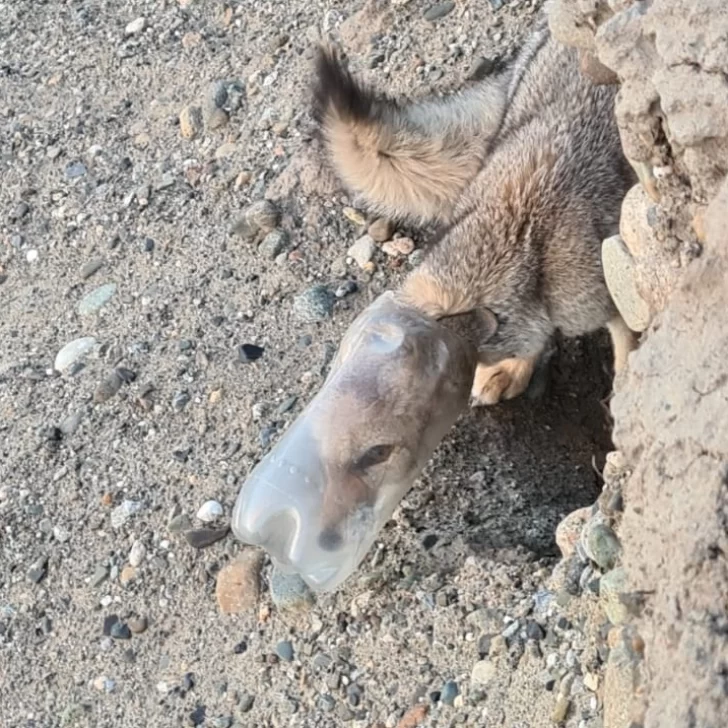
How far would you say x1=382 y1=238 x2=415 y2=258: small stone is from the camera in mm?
3761

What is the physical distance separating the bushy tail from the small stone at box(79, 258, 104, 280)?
0.79m

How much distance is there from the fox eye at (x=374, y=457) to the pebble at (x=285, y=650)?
43 centimetres

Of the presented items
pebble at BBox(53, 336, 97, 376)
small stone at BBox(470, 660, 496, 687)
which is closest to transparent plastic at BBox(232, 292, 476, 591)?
small stone at BBox(470, 660, 496, 687)

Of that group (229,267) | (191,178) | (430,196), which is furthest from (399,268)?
(191,178)

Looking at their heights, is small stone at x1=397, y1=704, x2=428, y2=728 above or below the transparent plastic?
below

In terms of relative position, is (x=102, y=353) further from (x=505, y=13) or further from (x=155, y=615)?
(x=505, y=13)

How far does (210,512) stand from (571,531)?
0.99m

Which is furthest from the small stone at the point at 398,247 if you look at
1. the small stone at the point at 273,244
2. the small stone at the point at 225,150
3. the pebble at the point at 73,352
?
the pebble at the point at 73,352

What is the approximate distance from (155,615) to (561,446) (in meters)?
1.05

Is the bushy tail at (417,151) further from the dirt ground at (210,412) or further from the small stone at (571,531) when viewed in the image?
the small stone at (571,531)

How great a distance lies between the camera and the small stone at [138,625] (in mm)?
3252

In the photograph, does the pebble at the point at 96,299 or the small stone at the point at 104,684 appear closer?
the small stone at the point at 104,684

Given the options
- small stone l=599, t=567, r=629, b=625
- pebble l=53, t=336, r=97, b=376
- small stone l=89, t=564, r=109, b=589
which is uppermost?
small stone l=599, t=567, r=629, b=625

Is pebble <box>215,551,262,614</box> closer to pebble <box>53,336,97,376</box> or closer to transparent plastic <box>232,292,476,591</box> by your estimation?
transparent plastic <box>232,292,476,591</box>
